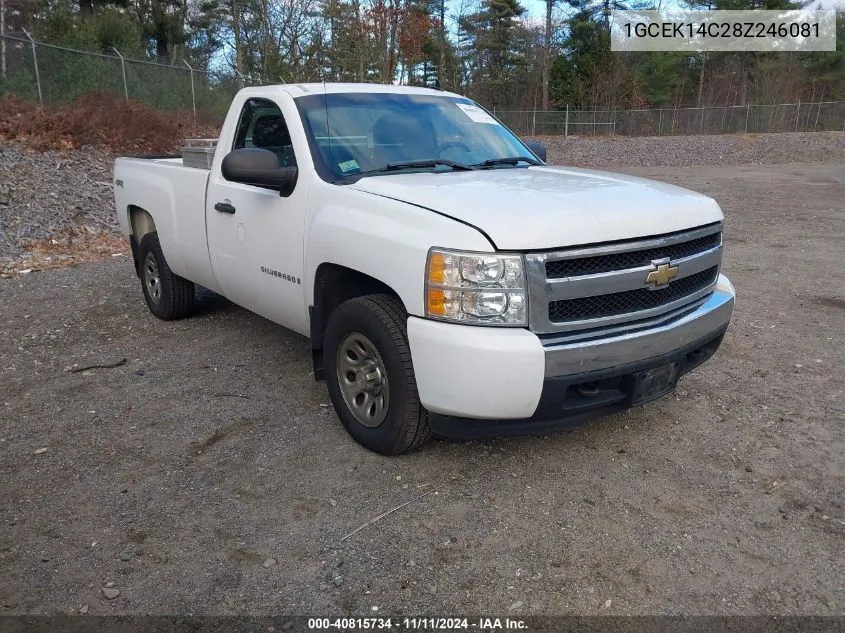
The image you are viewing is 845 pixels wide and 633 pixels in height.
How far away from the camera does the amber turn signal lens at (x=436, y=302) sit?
303cm

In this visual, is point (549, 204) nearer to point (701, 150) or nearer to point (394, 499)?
point (394, 499)

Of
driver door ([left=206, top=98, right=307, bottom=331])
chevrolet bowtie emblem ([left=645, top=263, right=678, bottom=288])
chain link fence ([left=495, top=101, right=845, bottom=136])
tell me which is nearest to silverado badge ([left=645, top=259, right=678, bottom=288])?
chevrolet bowtie emblem ([left=645, top=263, right=678, bottom=288])

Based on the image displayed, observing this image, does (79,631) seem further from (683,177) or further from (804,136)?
(804,136)

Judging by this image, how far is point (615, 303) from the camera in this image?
320 centimetres

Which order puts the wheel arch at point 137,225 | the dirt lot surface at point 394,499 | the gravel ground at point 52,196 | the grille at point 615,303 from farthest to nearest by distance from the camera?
the gravel ground at point 52,196
the wheel arch at point 137,225
the grille at point 615,303
the dirt lot surface at point 394,499

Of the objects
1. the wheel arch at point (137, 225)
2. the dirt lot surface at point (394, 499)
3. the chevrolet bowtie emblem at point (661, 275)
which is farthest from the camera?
the wheel arch at point (137, 225)

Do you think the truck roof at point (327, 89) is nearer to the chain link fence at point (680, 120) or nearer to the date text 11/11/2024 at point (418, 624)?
the date text 11/11/2024 at point (418, 624)

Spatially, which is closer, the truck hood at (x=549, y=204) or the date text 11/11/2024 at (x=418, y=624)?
the date text 11/11/2024 at (x=418, y=624)

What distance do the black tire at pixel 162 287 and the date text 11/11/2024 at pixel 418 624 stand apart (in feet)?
13.5

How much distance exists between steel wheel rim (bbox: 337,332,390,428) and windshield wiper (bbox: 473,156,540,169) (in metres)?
1.45

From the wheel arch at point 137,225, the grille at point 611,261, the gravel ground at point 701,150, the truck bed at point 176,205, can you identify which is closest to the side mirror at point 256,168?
the truck bed at point 176,205

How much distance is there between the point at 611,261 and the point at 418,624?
175 centimetres

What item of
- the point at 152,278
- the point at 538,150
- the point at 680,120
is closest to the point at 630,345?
the point at 538,150

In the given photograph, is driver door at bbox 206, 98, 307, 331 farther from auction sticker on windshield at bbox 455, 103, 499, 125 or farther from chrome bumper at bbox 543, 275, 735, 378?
chrome bumper at bbox 543, 275, 735, 378
